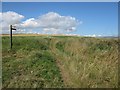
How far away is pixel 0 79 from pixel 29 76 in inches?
31.0

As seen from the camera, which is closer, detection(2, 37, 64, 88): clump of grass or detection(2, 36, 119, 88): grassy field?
detection(2, 36, 119, 88): grassy field

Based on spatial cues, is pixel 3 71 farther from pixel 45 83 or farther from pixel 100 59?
pixel 100 59

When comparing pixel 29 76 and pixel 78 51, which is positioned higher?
pixel 78 51

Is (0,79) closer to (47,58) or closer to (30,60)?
(30,60)

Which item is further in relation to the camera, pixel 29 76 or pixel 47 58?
pixel 47 58

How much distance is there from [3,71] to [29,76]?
3.43 feet

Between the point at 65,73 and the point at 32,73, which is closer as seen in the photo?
the point at 65,73


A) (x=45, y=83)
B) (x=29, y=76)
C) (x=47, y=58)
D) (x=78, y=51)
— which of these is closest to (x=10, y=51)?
(x=47, y=58)

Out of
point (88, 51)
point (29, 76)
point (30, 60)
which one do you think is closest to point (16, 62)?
point (30, 60)

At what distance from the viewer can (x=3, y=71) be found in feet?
26.6

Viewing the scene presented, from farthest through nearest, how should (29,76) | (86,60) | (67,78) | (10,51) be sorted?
(10,51)
(86,60)
(29,76)
(67,78)

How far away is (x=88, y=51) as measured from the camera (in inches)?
379

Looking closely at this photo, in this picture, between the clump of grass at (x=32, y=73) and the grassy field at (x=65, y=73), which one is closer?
the grassy field at (x=65, y=73)

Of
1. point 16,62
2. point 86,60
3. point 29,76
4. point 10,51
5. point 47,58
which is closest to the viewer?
point 29,76
